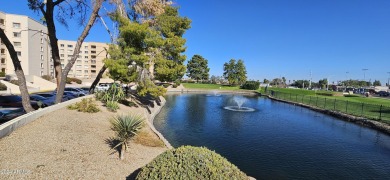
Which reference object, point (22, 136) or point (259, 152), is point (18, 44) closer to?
point (22, 136)

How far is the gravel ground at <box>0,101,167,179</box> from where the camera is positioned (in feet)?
20.9

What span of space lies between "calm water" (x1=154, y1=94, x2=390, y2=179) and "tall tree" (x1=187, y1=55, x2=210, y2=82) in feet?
260

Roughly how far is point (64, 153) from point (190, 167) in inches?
218

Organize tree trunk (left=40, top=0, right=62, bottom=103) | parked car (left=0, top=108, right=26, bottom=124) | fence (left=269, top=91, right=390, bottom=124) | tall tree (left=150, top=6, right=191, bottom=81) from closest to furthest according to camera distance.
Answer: parked car (left=0, top=108, right=26, bottom=124)
tree trunk (left=40, top=0, right=62, bottom=103)
fence (left=269, top=91, right=390, bottom=124)
tall tree (left=150, top=6, right=191, bottom=81)

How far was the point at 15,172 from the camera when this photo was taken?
19.5 ft

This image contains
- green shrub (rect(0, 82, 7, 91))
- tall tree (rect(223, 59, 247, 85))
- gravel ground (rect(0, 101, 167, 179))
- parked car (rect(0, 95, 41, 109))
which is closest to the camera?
gravel ground (rect(0, 101, 167, 179))

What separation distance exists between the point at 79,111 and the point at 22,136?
19.5 ft

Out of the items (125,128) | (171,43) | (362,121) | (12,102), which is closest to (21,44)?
(171,43)

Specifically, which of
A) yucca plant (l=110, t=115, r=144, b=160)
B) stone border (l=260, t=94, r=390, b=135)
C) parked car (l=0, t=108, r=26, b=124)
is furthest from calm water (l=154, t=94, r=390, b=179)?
parked car (l=0, t=108, r=26, b=124)

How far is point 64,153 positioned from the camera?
778cm

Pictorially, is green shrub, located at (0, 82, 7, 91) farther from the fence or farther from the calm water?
the fence

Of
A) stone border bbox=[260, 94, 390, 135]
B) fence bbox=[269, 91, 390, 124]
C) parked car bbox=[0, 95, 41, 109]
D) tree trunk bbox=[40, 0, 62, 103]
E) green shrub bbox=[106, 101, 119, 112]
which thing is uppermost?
tree trunk bbox=[40, 0, 62, 103]

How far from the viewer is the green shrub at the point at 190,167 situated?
4301 millimetres

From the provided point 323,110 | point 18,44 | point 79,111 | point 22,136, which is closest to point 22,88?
point 79,111
